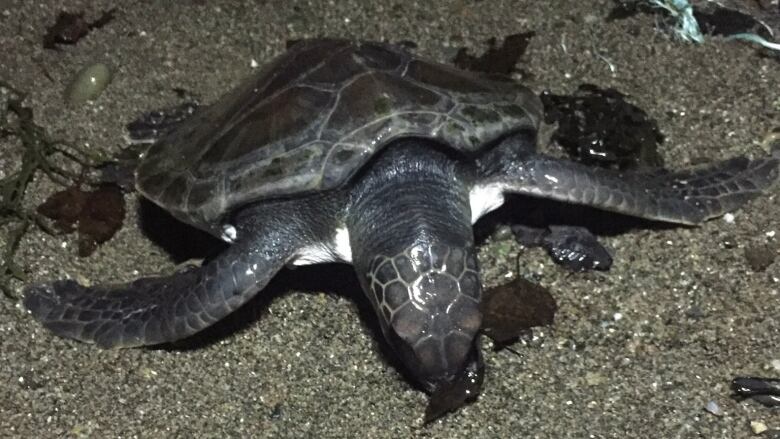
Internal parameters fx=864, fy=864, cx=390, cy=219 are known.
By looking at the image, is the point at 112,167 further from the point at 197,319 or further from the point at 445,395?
the point at 445,395

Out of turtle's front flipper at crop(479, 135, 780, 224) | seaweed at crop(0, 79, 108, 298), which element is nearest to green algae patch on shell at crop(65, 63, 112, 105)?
seaweed at crop(0, 79, 108, 298)

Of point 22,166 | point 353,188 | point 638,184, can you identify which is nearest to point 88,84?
point 22,166

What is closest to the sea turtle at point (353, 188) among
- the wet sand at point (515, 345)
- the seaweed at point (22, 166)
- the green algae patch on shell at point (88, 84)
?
the wet sand at point (515, 345)

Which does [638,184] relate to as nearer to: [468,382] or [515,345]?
[515,345]

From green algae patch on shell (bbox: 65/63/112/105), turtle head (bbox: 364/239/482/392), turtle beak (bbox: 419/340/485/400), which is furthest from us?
green algae patch on shell (bbox: 65/63/112/105)

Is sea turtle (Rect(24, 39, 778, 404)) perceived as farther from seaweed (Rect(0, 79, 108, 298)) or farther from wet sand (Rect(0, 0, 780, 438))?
seaweed (Rect(0, 79, 108, 298))

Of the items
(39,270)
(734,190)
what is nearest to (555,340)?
(734,190)
